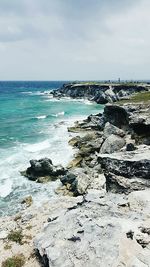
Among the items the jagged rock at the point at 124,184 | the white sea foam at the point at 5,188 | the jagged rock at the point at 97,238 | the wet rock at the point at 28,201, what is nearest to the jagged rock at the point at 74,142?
the white sea foam at the point at 5,188

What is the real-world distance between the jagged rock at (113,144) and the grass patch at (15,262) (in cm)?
2110

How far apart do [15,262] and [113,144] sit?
2264cm

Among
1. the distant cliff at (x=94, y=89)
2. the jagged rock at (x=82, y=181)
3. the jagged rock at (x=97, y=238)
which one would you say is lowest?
the distant cliff at (x=94, y=89)

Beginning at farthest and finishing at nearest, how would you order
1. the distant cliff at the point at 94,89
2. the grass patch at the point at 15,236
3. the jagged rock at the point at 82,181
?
1. the distant cliff at the point at 94,89
2. the jagged rock at the point at 82,181
3. the grass patch at the point at 15,236

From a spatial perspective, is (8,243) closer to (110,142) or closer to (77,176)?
(77,176)

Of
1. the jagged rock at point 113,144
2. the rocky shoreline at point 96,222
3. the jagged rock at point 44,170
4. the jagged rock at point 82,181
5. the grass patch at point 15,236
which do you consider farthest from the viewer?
the jagged rock at point 113,144

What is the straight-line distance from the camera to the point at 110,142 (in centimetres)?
3756

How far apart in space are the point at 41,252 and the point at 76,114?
242ft

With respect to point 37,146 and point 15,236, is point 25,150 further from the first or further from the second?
point 15,236

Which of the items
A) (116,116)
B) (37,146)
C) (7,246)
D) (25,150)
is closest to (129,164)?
(7,246)

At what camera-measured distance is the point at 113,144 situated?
37.1 m

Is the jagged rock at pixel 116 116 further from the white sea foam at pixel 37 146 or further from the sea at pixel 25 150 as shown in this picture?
the white sea foam at pixel 37 146

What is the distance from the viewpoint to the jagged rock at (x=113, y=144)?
36.5 meters

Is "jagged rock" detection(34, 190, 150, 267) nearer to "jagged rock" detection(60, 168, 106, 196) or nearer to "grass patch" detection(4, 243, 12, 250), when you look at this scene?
"grass patch" detection(4, 243, 12, 250)
